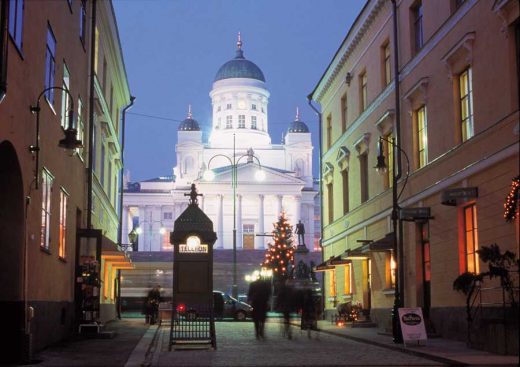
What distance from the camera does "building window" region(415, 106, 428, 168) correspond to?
25375mm

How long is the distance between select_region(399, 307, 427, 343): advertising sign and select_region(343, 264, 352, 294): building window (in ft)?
56.9

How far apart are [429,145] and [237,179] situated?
72.6 metres

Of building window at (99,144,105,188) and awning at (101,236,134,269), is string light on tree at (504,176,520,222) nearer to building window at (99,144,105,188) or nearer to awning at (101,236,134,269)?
awning at (101,236,134,269)

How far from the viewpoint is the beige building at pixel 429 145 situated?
19.2 meters

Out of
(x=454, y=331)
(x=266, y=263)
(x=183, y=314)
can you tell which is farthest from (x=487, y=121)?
(x=266, y=263)

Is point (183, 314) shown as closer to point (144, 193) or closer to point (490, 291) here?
point (490, 291)

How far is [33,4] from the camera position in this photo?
54.5ft

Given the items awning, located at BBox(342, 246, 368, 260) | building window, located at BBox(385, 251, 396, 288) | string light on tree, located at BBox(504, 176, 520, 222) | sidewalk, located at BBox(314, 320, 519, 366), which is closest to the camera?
sidewalk, located at BBox(314, 320, 519, 366)

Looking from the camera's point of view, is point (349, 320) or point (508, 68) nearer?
point (508, 68)

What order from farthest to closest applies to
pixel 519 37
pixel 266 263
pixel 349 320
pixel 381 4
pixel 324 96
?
1. pixel 266 263
2. pixel 324 96
3. pixel 349 320
4. pixel 381 4
5. pixel 519 37

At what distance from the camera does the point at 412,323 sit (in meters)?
19.3

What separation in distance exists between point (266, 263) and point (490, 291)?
161 feet

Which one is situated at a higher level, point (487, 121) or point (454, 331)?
point (487, 121)

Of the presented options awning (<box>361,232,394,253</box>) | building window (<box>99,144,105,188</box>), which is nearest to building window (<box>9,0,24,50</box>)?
awning (<box>361,232,394,253</box>)
